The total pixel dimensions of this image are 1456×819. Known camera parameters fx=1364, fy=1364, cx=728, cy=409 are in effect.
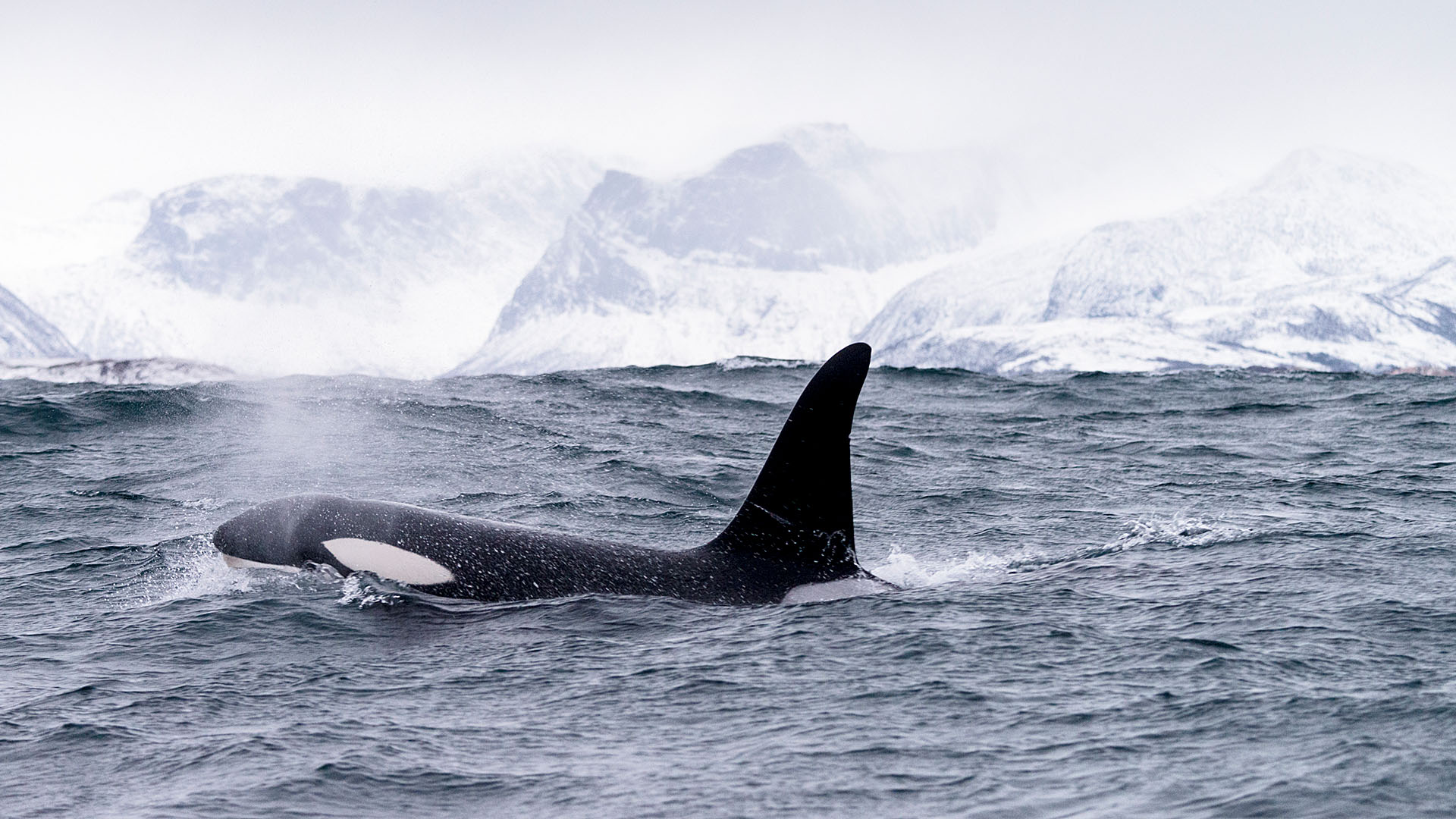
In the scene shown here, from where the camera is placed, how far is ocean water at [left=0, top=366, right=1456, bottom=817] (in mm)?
5043

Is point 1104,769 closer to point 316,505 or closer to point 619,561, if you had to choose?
point 619,561

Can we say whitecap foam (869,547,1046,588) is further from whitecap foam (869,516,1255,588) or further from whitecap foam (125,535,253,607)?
whitecap foam (125,535,253,607)

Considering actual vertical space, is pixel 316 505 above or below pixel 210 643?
above

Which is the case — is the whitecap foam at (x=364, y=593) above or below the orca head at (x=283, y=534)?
below

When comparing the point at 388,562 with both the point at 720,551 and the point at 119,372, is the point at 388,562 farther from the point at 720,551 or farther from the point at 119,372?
the point at 119,372

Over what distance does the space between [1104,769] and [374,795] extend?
8.92 feet

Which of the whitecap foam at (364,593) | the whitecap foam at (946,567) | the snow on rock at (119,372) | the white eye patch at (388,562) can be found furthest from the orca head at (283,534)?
the snow on rock at (119,372)

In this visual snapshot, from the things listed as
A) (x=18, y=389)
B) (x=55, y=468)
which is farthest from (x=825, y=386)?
(x=18, y=389)

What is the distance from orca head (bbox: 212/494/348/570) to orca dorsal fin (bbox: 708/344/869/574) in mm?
2838

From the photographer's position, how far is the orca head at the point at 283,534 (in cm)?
911

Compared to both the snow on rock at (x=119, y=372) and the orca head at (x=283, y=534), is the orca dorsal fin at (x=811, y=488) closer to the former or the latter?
the orca head at (x=283, y=534)

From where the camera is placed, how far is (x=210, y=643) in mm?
7859

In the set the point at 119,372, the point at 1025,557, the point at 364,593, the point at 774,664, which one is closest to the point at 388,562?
the point at 364,593

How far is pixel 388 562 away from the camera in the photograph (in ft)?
28.5
